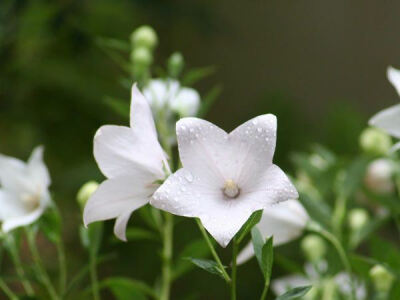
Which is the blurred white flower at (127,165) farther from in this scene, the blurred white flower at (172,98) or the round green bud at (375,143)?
the round green bud at (375,143)

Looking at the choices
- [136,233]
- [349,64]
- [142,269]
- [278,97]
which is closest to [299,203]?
[136,233]

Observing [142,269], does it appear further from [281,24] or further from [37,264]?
[281,24]

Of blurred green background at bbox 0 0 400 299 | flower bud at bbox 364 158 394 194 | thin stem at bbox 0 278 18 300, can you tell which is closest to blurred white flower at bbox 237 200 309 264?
thin stem at bbox 0 278 18 300

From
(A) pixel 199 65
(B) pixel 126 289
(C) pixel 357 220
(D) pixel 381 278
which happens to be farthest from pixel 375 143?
(A) pixel 199 65

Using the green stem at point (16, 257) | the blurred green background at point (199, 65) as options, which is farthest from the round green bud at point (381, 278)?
the blurred green background at point (199, 65)

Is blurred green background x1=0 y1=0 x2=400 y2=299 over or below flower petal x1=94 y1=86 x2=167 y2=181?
below

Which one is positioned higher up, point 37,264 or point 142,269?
point 37,264

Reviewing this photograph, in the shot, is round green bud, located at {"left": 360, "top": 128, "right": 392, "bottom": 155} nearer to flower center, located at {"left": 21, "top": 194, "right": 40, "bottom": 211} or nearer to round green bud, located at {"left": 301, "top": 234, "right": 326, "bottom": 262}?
round green bud, located at {"left": 301, "top": 234, "right": 326, "bottom": 262}
